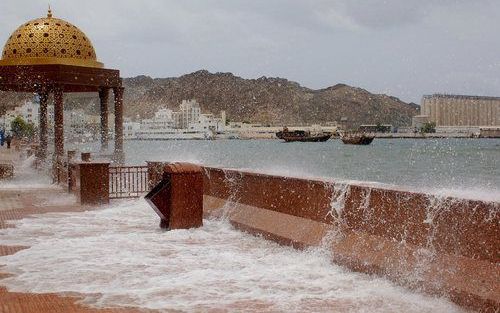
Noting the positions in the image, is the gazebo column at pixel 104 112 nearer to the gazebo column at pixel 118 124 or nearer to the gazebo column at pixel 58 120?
the gazebo column at pixel 118 124

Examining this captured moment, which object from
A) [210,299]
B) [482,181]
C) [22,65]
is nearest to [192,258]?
[210,299]

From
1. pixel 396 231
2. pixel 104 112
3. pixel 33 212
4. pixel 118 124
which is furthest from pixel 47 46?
pixel 396 231

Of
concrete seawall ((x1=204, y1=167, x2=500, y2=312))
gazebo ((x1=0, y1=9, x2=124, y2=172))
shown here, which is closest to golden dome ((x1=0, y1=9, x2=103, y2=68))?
gazebo ((x1=0, y1=9, x2=124, y2=172))

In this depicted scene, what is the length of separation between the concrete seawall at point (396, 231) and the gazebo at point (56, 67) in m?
15.8

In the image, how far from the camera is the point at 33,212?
14.4 metres

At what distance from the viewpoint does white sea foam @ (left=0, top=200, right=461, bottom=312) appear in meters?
6.45

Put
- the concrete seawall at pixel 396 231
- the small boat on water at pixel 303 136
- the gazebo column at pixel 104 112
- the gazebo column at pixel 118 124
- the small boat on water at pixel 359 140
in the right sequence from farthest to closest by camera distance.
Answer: the small boat on water at pixel 303 136 → the small boat on water at pixel 359 140 → the gazebo column at pixel 104 112 → the gazebo column at pixel 118 124 → the concrete seawall at pixel 396 231

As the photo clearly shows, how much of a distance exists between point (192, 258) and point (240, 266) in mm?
865

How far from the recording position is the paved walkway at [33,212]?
6.24m

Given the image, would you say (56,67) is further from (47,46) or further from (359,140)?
(359,140)

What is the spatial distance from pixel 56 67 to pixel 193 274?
64.6 feet

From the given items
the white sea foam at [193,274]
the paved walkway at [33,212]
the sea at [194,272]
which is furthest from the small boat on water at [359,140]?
the white sea foam at [193,274]

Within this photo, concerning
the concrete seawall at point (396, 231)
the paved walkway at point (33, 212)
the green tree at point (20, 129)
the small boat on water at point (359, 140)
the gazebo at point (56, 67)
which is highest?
the gazebo at point (56, 67)

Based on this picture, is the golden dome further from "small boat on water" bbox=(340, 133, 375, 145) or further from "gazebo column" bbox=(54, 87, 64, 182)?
"small boat on water" bbox=(340, 133, 375, 145)
